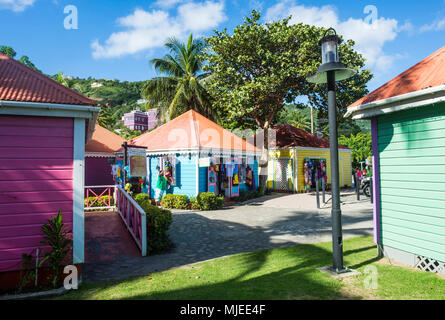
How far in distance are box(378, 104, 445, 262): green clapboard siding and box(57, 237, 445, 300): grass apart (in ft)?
1.91

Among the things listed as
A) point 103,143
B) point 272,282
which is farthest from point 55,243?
point 103,143

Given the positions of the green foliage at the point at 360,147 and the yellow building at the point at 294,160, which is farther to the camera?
the green foliage at the point at 360,147

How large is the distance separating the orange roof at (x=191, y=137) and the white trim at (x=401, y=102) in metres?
9.67

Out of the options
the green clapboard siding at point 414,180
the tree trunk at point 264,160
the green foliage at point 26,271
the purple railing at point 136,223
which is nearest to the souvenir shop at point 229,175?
the tree trunk at point 264,160

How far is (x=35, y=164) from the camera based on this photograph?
5207mm

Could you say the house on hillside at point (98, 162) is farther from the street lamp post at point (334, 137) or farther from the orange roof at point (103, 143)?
the street lamp post at point (334, 137)

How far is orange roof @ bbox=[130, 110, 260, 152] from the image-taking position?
15.7 meters

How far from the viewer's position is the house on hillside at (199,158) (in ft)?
49.9

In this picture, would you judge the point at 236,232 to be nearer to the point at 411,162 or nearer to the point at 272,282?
the point at 272,282

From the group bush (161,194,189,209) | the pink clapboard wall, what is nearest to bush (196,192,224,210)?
bush (161,194,189,209)

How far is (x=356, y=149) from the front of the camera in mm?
33531

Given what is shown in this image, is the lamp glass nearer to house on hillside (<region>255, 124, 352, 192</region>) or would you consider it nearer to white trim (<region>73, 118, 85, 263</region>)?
white trim (<region>73, 118, 85, 263</region>)
